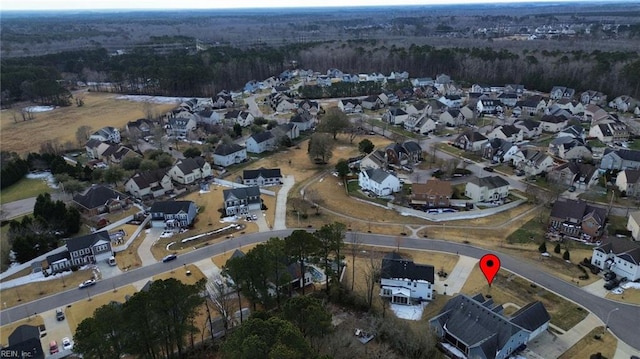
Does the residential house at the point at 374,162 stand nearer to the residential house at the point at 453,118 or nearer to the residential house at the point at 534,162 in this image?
the residential house at the point at 534,162

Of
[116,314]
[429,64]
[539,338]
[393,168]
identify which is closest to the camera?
[116,314]

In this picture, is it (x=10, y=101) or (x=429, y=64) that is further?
(x=429, y=64)

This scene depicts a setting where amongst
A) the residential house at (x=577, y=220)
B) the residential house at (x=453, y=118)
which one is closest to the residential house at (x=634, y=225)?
the residential house at (x=577, y=220)

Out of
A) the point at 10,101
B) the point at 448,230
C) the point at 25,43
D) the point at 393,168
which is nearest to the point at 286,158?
the point at 393,168

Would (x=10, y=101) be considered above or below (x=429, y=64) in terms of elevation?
below

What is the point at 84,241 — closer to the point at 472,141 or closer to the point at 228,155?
the point at 228,155

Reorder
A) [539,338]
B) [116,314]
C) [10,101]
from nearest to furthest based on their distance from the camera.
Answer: [116,314] < [539,338] < [10,101]

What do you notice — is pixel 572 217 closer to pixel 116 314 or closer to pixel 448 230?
pixel 448 230
